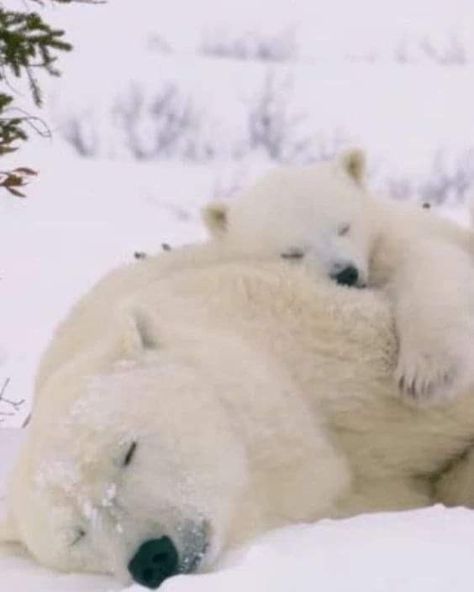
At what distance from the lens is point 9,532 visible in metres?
3.17

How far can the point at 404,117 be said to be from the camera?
1049 cm

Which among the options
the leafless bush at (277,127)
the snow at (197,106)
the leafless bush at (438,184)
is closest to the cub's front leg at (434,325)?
Answer: the snow at (197,106)

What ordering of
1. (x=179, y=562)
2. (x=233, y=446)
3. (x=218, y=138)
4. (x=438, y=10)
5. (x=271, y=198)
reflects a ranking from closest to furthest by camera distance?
(x=179, y=562), (x=233, y=446), (x=271, y=198), (x=218, y=138), (x=438, y=10)

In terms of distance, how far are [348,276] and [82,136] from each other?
19.3ft

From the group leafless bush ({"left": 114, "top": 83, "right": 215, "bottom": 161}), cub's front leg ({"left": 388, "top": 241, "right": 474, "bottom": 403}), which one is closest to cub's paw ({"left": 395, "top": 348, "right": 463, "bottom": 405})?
cub's front leg ({"left": 388, "top": 241, "right": 474, "bottom": 403})

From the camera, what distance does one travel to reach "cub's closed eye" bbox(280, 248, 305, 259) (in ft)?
14.6

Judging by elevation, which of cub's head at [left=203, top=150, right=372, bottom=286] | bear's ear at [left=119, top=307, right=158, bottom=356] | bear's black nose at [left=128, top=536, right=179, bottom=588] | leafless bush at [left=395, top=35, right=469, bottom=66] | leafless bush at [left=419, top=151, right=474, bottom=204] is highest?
bear's ear at [left=119, top=307, right=158, bottom=356]

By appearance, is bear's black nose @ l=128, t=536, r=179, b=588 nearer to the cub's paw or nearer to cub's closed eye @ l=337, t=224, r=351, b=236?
the cub's paw

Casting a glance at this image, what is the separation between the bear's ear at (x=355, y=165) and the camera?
15.8 feet

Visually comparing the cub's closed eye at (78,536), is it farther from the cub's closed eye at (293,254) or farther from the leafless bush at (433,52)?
the leafless bush at (433,52)

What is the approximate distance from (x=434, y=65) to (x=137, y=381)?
863 cm

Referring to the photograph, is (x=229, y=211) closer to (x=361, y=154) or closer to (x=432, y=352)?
(x=361, y=154)

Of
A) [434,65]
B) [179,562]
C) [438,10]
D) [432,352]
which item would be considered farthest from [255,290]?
[438,10]

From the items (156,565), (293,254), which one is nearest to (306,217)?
(293,254)
